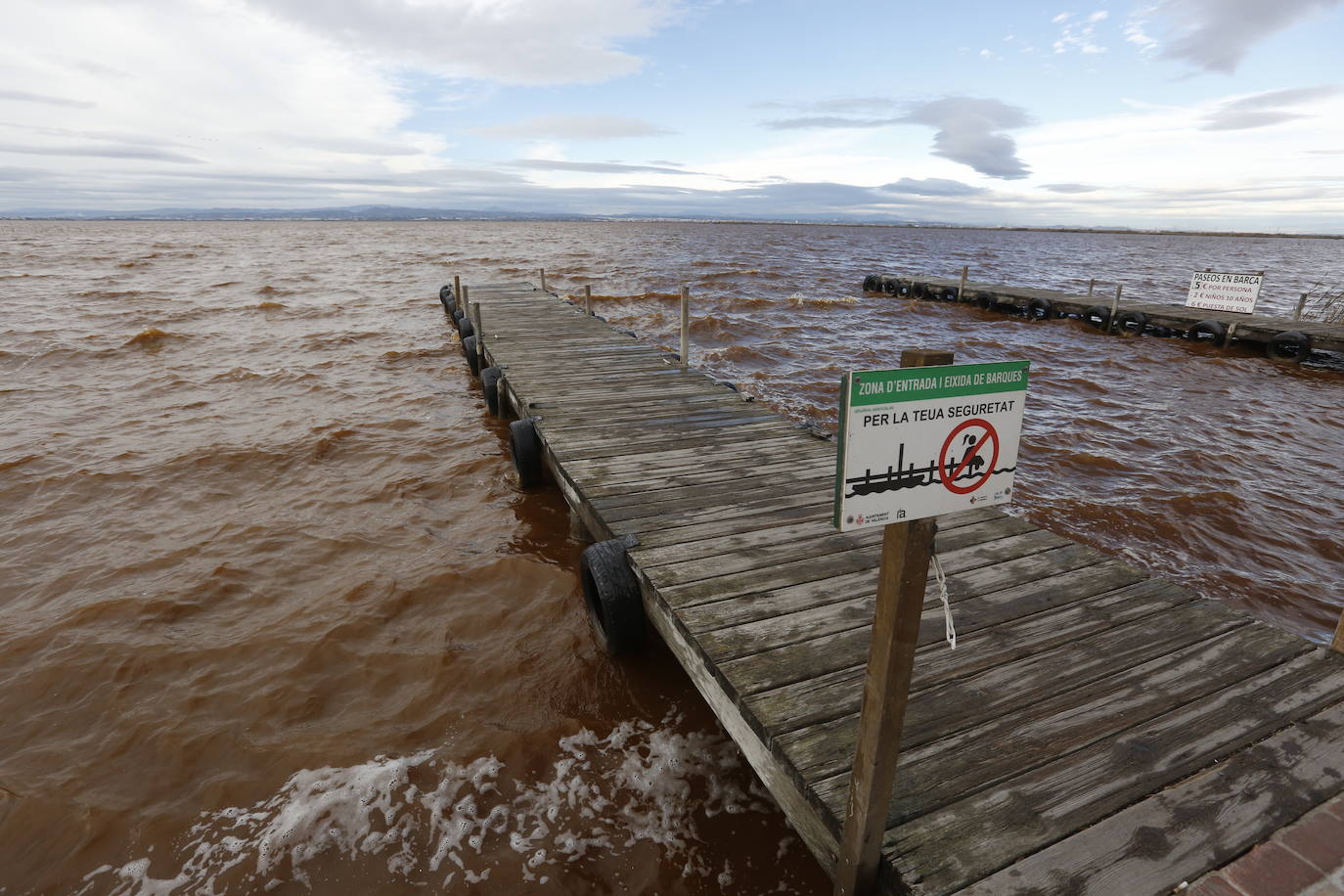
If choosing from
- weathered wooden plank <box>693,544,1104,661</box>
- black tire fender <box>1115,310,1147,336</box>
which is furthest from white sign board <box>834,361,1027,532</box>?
black tire fender <box>1115,310,1147,336</box>

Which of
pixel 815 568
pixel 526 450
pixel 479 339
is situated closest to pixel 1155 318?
pixel 479 339

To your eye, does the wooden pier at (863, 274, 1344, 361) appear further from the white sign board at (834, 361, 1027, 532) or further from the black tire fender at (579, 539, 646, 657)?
the white sign board at (834, 361, 1027, 532)

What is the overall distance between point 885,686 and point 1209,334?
2271cm

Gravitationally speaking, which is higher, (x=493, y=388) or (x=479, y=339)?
(x=479, y=339)

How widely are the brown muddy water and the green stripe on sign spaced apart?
2854 mm

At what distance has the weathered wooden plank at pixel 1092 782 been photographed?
2.42 metres

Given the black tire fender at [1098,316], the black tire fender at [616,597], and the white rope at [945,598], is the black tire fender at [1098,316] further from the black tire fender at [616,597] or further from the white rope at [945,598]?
the white rope at [945,598]

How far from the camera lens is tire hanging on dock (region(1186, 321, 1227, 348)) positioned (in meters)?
17.3

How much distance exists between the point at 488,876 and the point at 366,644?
8.46 feet

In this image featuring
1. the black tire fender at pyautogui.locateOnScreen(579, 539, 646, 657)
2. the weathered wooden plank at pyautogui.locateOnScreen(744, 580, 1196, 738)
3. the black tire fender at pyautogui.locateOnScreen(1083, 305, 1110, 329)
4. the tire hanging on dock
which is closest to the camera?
the weathered wooden plank at pyautogui.locateOnScreen(744, 580, 1196, 738)

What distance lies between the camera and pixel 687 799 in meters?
3.83

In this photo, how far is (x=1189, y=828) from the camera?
2.50 m

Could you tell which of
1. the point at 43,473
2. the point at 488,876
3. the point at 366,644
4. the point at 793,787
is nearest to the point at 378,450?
the point at 43,473

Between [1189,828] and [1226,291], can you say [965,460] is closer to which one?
[1189,828]
